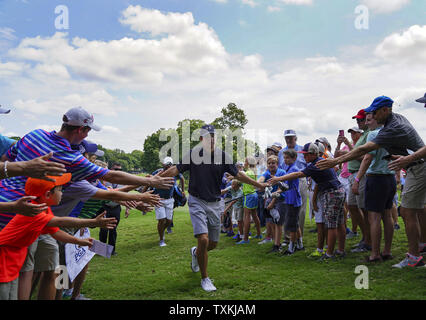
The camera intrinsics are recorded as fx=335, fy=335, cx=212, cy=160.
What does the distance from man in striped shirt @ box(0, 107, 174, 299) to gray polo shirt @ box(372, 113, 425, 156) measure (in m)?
3.18

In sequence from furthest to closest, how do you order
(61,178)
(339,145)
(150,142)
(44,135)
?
(150,142) → (339,145) → (44,135) → (61,178)

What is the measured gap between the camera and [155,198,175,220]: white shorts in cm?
918

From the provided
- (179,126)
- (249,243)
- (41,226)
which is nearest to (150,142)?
(179,126)

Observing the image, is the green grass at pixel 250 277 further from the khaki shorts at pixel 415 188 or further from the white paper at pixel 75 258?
the khaki shorts at pixel 415 188

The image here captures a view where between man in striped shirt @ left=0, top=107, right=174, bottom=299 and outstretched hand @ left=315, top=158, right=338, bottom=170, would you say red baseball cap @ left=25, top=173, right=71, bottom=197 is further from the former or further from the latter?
outstretched hand @ left=315, top=158, right=338, bottom=170

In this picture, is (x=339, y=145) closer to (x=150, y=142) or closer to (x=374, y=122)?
(x=374, y=122)

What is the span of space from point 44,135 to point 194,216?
106 inches

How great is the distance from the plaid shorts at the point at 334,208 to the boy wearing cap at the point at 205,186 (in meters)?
1.85

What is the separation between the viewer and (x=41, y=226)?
3113 millimetres

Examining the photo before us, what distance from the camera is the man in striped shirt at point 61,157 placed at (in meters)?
3.13

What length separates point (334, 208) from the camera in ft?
20.0

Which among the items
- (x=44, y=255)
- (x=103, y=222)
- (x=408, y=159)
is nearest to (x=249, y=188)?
(x=408, y=159)

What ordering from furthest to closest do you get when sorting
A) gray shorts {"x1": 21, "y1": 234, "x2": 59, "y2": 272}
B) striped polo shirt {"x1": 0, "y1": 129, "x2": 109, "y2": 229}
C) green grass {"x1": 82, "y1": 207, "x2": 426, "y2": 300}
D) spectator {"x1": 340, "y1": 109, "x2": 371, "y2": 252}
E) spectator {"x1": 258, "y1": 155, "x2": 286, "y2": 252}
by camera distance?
1. spectator {"x1": 258, "y1": 155, "x2": 286, "y2": 252}
2. spectator {"x1": 340, "y1": 109, "x2": 371, "y2": 252}
3. green grass {"x1": 82, "y1": 207, "x2": 426, "y2": 300}
4. gray shorts {"x1": 21, "y1": 234, "x2": 59, "y2": 272}
5. striped polo shirt {"x1": 0, "y1": 129, "x2": 109, "y2": 229}

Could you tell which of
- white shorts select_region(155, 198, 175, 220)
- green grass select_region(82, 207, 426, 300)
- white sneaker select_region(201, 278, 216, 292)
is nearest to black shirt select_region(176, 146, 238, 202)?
white sneaker select_region(201, 278, 216, 292)
